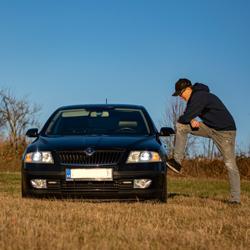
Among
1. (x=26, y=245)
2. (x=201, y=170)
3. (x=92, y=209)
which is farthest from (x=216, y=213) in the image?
(x=201, y=170)

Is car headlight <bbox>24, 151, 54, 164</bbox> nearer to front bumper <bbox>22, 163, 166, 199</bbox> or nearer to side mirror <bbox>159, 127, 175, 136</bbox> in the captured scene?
front bumper <bbox>22, 163, 166, 199</bbox>

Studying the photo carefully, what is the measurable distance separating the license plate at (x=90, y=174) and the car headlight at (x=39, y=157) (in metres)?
0.32

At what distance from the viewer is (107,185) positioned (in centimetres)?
776

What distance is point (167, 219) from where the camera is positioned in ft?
21.2

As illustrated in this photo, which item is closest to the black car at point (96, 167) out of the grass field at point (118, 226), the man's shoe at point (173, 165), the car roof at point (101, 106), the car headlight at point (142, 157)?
the car headlight at point (142, 157)

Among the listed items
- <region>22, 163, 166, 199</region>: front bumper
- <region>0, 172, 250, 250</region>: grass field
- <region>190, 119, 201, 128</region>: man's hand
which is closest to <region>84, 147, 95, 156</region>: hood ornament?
<region>22, 163, 166, 199</region>: front bumper

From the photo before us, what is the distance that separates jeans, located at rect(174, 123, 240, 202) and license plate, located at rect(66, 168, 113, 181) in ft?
6.03

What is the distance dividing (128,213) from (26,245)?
247cm

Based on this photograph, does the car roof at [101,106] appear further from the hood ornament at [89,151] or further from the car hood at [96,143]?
the hood ornament at [89,151]

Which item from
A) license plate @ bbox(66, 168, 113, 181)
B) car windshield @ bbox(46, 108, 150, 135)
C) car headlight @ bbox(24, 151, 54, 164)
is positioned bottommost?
license plate @ bbox(66, 168, 113, 181)

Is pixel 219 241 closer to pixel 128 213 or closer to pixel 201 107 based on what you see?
pixel 128 213

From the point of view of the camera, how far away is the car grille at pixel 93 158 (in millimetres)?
7781

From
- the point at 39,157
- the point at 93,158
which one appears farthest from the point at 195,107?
the point at 39,157

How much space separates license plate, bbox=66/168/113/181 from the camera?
7.72m
